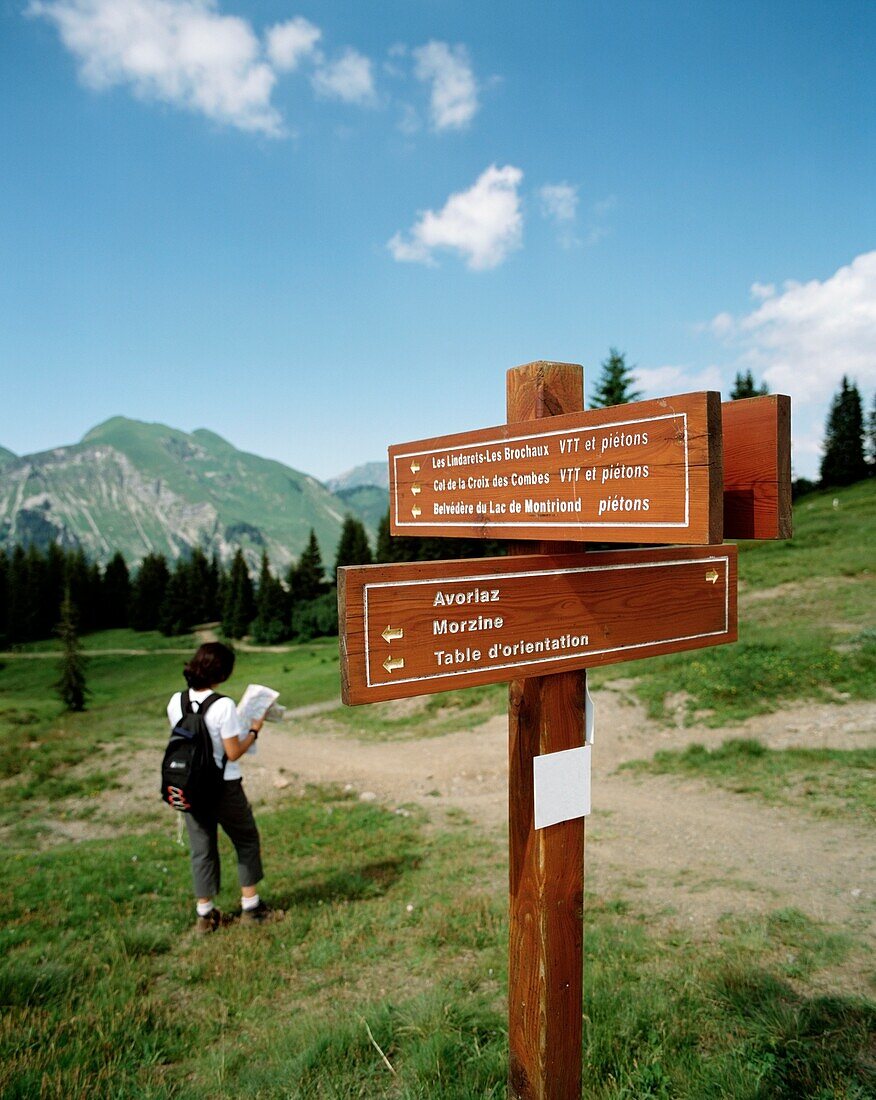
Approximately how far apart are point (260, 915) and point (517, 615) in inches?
193

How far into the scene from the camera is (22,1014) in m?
3.88

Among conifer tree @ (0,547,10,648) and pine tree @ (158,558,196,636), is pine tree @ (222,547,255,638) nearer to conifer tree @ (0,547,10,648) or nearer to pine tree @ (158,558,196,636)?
pine tree @ (158,558,196,636)

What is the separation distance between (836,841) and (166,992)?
238 inches

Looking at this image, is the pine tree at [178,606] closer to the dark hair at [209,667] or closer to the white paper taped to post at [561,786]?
the dark hair at [209,667]

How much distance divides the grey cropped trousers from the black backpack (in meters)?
0.18

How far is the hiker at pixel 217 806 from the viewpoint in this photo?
18.1ft

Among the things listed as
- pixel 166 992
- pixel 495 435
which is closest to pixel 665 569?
pixel 495 435

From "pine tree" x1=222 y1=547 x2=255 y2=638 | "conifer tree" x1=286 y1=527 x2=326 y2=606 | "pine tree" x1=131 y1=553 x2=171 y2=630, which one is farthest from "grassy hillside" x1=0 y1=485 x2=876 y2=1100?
"pine tree" x1=131 y1=553 x2=171 y2=630

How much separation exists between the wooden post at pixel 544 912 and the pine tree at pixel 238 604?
71952 millimetres

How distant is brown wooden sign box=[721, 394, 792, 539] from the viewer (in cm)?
247

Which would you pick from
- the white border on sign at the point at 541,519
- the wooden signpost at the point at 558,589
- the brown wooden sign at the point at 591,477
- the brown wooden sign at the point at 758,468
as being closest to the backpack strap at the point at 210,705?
the white border on sign at the point at 541,519

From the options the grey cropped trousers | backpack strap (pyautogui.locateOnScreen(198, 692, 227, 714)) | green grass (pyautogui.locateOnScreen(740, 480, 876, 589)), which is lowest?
the grey cropped trousers

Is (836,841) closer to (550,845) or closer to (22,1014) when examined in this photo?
(550,845)

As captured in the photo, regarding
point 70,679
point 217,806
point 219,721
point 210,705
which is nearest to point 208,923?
point 217,806
